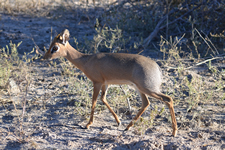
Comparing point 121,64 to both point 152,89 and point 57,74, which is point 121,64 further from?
point 57,74

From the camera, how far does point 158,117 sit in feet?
15.9

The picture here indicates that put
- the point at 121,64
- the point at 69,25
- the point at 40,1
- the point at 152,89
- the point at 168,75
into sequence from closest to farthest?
the point at 152,89 → the point at 121,64 → the point at 168,75 → the point at 69,25 → the point at 40,1

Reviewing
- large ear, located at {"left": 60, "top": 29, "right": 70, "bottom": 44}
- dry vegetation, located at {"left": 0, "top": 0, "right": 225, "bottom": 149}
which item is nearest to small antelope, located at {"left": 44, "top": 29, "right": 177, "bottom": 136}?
large ear, located at {"left": 60, "top": 29, "right": 70, "bottom": 44}

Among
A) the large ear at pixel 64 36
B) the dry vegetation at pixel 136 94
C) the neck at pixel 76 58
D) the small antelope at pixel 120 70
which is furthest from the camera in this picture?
the neck at pixel 76 58

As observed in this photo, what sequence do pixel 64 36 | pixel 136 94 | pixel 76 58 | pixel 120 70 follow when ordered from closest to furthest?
pixel 120 70 → pixel 64 36 → pixel 76 58 → pixel 136 94

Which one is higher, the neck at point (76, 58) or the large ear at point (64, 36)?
the large ear at point (64, 36)

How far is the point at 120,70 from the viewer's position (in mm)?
4273

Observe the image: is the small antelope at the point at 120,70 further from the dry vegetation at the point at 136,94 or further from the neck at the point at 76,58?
the dry vegetation at the point at 136,94

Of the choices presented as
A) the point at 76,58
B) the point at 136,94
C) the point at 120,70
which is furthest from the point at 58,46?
the point at 136,94

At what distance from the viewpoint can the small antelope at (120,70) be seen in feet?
13.3

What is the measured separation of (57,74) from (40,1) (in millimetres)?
6734

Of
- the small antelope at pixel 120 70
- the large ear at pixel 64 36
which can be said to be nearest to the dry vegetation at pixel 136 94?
the small antelope at pixel 120 70

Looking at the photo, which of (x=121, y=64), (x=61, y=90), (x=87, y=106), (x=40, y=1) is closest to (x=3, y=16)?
(x=40, y=1)

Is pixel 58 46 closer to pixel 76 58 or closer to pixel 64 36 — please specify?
pixel 64 36
